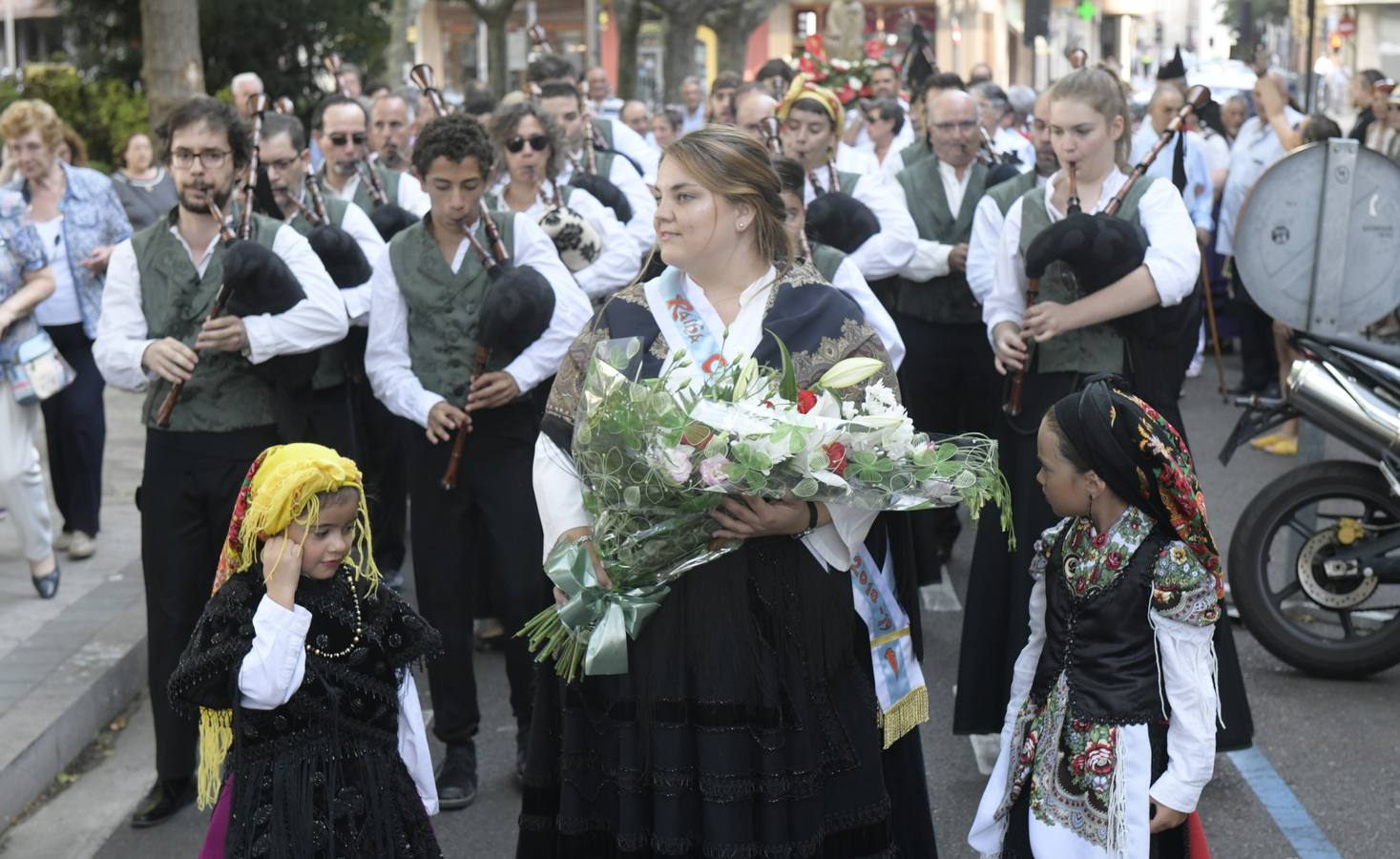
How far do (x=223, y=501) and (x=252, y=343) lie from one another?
0.49 m

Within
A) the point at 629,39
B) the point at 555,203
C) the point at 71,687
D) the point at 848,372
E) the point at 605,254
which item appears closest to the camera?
the point at 848,372

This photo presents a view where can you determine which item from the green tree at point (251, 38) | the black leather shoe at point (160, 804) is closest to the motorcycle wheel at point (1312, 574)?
the black leather shoe at point (160, 804)

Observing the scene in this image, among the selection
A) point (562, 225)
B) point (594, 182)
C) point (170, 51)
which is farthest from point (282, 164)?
point (170, 51)

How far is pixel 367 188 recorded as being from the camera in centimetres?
858

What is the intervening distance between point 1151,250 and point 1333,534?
1730 mm

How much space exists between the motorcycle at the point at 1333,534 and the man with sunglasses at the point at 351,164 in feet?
13.2

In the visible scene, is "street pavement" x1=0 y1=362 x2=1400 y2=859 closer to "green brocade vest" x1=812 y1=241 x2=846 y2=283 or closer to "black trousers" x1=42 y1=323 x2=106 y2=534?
"green brocade vest" x1=812 y1=241 x2=846 y2=283

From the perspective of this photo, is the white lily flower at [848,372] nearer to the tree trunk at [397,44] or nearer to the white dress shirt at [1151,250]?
the white dress shirt at [1151,250]

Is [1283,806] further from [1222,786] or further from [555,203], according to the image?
[555,203]

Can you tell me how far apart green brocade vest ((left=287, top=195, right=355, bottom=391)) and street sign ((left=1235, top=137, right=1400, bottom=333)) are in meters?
3.52

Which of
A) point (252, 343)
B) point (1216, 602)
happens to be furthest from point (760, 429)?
point (252, 343)

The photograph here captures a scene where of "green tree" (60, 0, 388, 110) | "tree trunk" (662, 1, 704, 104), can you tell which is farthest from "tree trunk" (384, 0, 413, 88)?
"tree trunk" (662, 1, 704, 104)

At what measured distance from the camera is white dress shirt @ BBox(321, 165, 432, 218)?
28.1ft

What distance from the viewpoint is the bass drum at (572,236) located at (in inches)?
277
